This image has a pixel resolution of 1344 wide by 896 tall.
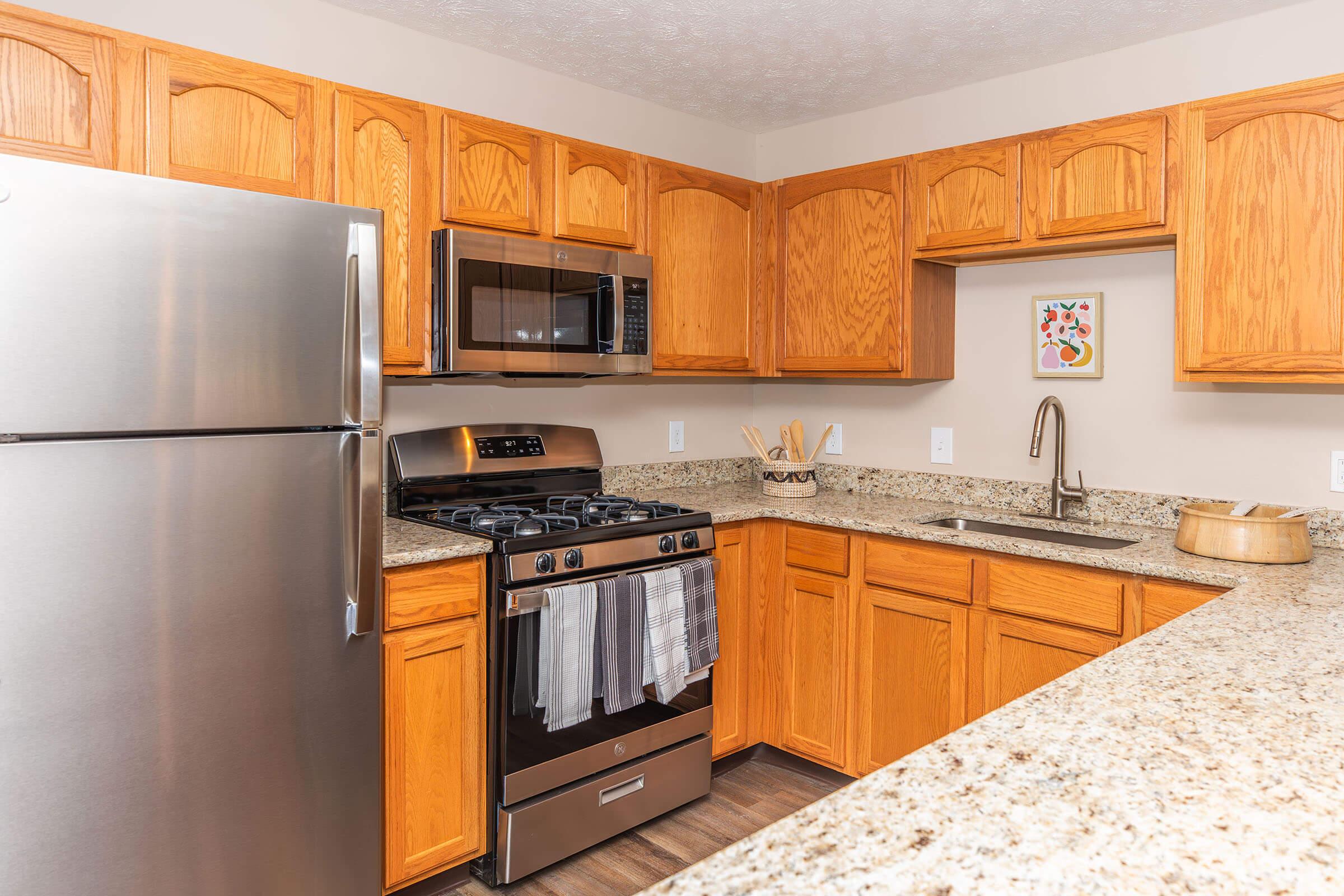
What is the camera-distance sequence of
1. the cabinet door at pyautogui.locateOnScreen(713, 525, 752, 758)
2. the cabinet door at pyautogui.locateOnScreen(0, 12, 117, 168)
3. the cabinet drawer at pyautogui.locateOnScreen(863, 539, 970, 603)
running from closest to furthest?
the cabinet door at pyautogui.locateOnScreen(0, 12, 117, 168)
the cabinet drawer at pyautogui.locateOnScreen(863, 539, 970, 603)
the cabinet door at pyautogui.locateOnScreen(713, 525, 752, 758)

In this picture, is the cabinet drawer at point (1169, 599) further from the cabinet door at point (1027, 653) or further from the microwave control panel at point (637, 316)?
the microwave control panel at point (637, 316)

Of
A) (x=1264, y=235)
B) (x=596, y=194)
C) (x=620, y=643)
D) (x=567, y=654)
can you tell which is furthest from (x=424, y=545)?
(x=1264, y=235)

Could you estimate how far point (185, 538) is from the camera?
1648 mm

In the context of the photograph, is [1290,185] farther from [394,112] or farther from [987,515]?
[394,112]

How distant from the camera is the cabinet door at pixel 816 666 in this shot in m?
2.91

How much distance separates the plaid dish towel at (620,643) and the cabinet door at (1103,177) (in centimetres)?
164

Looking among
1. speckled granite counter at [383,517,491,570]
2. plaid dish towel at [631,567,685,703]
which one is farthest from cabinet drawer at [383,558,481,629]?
plaid dish towel at [631,567,685,703]

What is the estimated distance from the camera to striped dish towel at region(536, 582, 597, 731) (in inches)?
89.7

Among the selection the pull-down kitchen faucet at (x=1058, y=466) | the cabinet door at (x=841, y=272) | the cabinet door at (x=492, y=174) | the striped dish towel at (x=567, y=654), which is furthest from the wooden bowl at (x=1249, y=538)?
the cabinet door at (x=492, y=174)

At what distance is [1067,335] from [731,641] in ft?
4.90

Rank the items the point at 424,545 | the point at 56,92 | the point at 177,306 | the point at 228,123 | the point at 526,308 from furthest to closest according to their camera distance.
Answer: the point at 526,308 < the point at 424,545 < the point at 228,123 < the point at 56,92 < the point at 177,306

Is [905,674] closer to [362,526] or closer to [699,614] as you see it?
[699,614]

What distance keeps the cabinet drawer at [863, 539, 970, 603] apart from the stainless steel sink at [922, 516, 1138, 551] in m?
0.10

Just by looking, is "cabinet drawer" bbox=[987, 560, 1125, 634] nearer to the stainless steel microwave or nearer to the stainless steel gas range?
the stainless steel gas range
